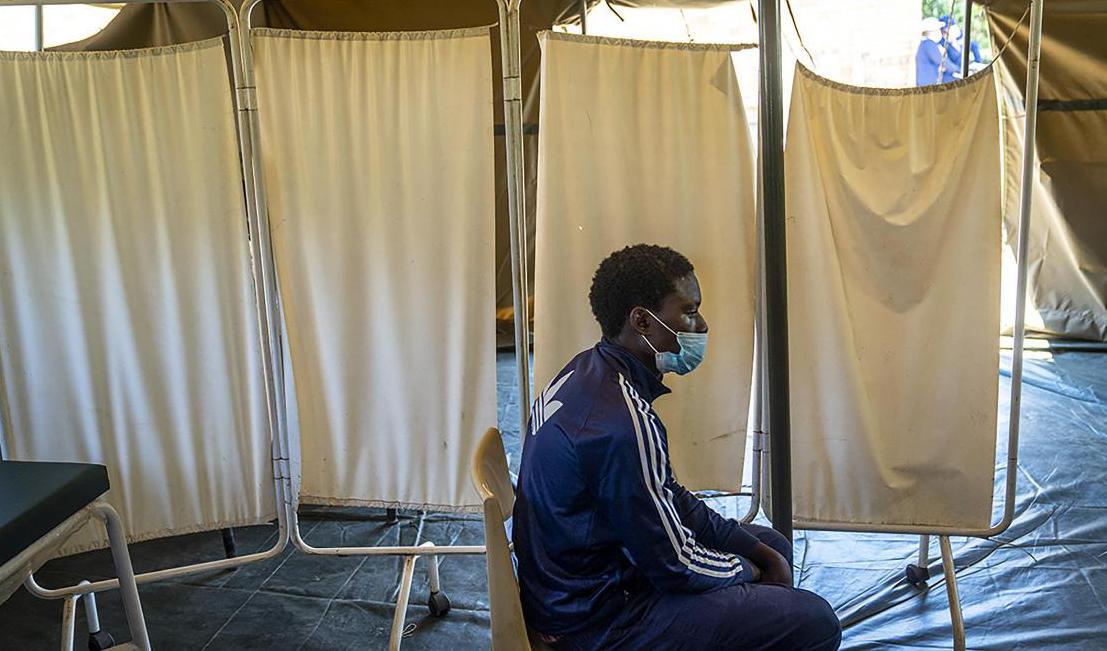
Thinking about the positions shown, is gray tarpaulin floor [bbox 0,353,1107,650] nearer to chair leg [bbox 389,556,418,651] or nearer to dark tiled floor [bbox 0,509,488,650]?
dark tiled floor [bbox 0,509,488,650]

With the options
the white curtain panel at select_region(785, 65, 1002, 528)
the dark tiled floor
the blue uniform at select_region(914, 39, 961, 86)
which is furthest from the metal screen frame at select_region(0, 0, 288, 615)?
the blue uniform at select_region(914, 39, 961, 86)

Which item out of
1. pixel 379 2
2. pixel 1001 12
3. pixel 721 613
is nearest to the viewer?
pixel 721 613

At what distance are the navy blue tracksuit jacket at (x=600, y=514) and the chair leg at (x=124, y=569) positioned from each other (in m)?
0.71

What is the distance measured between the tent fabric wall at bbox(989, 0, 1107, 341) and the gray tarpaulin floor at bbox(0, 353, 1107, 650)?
1.94 meters

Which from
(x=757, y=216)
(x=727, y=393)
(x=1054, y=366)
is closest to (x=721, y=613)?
(x=727, y=393)

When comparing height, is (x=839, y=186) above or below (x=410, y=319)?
above

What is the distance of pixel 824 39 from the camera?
14.0 ft

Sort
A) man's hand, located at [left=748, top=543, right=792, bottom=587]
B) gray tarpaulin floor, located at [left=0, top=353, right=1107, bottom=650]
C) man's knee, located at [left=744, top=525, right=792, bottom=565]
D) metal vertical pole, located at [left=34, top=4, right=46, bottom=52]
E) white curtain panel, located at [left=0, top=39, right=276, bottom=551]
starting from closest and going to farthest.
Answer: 1. man's hand, located at [left=748, top=543, right=792, bottom=587]
2. man's knee, located at [left=744, top=525, right=792, bottom=565]
3. white curtain panel, located at [left=0, top=39, right=276, bottom=551]
4. gray tarpaulin floor, located at [left=0, top=353, right=1107, bottom=650]
5. metal vertical pole, located at [left=34, top=4, right=46, bottom=52]

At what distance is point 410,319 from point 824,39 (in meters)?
3.10

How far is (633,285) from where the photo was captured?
5.13 feet

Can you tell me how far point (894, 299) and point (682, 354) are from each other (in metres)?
0.64

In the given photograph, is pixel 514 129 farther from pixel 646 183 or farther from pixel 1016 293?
pixel 1016 293

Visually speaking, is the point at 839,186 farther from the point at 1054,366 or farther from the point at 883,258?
the point at 1054,366

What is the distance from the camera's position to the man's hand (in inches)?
60.8
